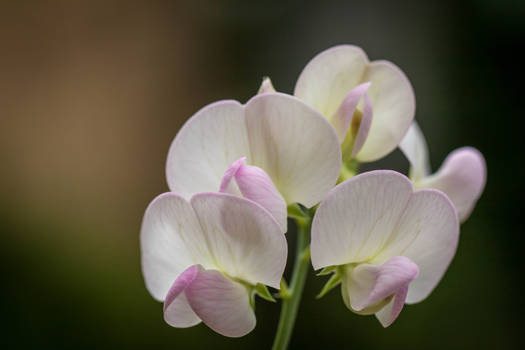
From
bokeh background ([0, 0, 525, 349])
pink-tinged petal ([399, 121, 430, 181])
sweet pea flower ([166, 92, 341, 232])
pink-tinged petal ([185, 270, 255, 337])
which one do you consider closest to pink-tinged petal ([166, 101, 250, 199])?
sweet pea flower ([166, 92, 341, 232])

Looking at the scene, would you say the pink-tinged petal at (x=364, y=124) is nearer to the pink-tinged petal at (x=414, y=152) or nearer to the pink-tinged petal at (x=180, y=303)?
the pink-tinged petal at (x=414, y=152)

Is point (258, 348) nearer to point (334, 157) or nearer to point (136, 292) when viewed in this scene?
point (136, 292)

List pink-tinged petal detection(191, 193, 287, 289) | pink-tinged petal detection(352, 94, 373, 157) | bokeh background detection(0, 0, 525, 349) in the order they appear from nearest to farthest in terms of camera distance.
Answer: pink-tinged petal detection(191, 193, 287, 289) < pink-tinged petal detection(352, 94, 373, 157) < bokeh background detection(0, 0, 525, 349)

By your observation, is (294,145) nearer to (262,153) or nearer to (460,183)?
(262,153)

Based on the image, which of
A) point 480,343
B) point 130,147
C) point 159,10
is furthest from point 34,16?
point 480,343

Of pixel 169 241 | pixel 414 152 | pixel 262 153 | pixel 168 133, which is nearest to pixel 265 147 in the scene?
pixel 262 153

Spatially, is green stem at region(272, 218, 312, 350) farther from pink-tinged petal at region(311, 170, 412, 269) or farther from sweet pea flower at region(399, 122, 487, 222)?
sweet pea flower at region(399, 122, 487, 222)
